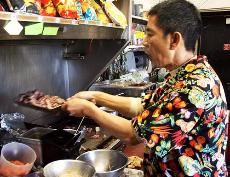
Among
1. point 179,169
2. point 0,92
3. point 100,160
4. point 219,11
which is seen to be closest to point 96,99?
point 100,160

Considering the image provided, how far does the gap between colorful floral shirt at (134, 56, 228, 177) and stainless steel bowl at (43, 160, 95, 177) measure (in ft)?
1.15

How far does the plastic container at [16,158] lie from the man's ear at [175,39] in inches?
36.0

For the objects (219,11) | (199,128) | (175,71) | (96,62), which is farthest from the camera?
(219,11)

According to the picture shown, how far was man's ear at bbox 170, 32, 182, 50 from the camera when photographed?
58.5 inches

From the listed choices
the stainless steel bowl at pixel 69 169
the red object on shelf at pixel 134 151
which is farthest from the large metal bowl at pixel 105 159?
the red object on shelf at pixel 134 151

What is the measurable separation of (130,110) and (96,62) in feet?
3.07

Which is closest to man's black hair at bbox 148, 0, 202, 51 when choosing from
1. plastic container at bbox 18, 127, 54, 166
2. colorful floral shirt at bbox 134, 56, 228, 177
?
colorful floral shirt at bbox 134, 56, 228, 177

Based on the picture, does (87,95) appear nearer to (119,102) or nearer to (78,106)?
(119,102)

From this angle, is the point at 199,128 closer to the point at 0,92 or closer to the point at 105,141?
the point at 105,141

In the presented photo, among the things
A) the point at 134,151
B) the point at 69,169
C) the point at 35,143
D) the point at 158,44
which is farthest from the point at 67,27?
the point at 134,151

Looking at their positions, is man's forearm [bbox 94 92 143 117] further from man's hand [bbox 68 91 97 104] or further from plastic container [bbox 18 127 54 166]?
plastic container [bbox 18 127 54 166]

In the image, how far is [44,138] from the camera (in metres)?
1.77

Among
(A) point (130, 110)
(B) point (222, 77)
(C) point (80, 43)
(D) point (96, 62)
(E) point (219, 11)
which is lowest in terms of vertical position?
(B) point (222, 77)

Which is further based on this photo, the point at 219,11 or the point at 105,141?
the point at 219,11
